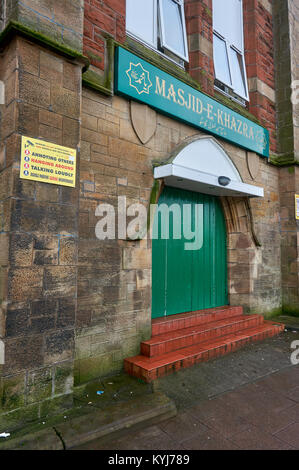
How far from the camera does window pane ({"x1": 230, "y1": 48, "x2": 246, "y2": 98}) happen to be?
6.41m

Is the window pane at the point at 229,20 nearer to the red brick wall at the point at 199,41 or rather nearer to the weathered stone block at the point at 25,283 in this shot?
the red brick wall at the point at 199,41

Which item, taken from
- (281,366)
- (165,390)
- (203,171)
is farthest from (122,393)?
(203,171)

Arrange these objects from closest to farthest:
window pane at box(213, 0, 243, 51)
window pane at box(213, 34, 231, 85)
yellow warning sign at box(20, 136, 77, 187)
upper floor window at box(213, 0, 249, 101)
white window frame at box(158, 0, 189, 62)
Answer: yellow warning sign at box(20, 136, 77, 187), white window frame at box(158, 0, 189, 62), window pane at box(213, 34, 231, 85), upper floor window at box(213, 0, 249, 101), window pane at box(213, 0, 243, 51)

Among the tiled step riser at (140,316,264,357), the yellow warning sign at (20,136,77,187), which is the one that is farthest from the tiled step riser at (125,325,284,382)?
the yellow warning sign at (20,136,77,187)

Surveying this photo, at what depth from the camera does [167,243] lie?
481cm

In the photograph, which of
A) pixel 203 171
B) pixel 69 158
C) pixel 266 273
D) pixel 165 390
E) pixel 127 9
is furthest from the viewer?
pixel 266 273

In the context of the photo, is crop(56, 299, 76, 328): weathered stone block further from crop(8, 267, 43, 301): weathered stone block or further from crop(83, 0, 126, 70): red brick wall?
crop(83, 0, 126, 70): red brick wall

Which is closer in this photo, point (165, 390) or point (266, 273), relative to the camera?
point (165, 390)

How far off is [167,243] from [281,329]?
9.63ft

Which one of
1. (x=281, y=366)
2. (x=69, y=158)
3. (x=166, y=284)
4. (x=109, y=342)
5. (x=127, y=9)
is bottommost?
(x=281, y=366)

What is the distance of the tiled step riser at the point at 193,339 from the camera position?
378cm

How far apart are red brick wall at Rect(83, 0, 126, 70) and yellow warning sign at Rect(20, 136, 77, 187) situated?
164 cm

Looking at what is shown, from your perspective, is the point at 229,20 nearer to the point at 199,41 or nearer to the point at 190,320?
the point at 199,41

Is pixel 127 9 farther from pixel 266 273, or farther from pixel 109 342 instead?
pixel 266 273
